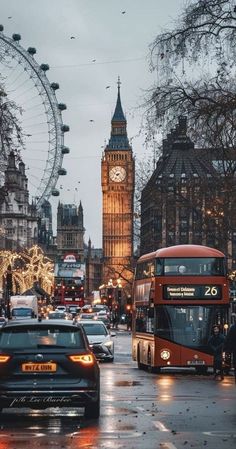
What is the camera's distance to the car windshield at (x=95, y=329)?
4566 centimetres

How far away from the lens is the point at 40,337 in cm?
1948

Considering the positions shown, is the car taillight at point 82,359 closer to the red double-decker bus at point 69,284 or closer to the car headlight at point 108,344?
the car headlight at point 108,344

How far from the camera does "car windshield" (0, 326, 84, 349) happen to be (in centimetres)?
1936

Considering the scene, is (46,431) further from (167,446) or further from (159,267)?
(159,267)

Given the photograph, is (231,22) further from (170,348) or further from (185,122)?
(170,348)

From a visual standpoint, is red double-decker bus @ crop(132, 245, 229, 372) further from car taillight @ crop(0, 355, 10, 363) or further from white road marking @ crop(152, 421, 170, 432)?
car taillight @ crop(0, 355, 10, 363)

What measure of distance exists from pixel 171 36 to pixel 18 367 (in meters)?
14.1

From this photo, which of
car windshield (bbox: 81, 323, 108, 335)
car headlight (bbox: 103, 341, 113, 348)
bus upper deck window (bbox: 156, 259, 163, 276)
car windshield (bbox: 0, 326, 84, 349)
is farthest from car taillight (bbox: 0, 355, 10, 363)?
car windshield (bbox: 81, 323, 108, 335)

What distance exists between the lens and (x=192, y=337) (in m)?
36.5

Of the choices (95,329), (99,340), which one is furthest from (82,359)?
(95,329)

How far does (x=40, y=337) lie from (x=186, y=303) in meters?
16.8

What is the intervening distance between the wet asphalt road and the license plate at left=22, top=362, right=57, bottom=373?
793 millimetres

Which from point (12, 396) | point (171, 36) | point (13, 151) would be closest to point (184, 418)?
point (12, 396)

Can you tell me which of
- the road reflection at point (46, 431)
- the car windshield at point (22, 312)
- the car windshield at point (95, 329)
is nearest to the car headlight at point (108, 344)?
the car windshield at point (95, 329)
